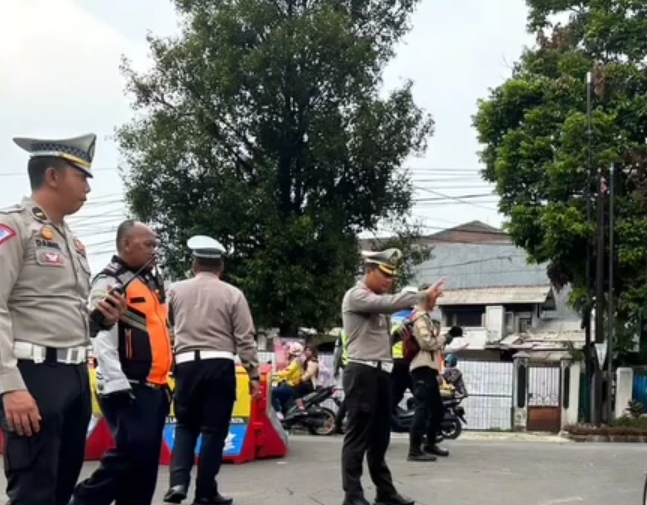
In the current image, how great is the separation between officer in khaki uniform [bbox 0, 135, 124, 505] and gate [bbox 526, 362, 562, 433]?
73.2 feet

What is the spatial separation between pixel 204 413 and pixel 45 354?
308 centimetres

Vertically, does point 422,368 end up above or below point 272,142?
below

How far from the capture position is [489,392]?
26469mm

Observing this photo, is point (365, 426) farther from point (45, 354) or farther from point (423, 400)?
point (45, 354)

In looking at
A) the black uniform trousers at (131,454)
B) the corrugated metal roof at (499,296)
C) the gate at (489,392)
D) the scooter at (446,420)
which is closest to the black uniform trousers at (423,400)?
the black uniform trousers at (131,454)

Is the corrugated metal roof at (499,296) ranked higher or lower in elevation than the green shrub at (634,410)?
higher

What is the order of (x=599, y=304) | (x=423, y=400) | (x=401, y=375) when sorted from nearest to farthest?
(x=423, y=400) < (x=401, y=375) < (x=599, y=304)

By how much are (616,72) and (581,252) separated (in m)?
4.89

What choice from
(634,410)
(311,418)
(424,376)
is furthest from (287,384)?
(634,410)

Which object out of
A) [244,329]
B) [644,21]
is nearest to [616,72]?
[644,21]

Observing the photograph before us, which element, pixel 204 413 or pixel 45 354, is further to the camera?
pixel 204 413

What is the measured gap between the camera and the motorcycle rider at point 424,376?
32.8 ft

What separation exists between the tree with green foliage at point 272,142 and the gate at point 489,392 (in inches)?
166

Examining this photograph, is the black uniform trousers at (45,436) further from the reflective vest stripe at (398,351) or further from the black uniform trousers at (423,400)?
the reflective vest stripe at (398,351)
